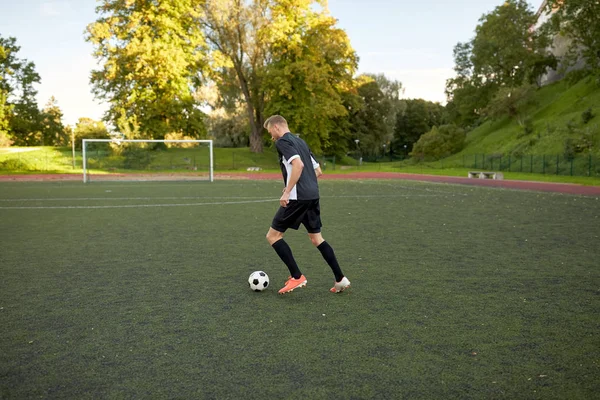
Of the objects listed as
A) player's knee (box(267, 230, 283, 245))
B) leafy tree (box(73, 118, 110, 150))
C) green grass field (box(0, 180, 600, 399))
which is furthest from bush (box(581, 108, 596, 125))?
player's knee (box(267, 230, 283, 245))

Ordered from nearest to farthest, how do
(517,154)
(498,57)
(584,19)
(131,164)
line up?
(131,164), (584,19), (517,154), (498,57)

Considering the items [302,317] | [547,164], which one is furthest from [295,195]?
[547,164]

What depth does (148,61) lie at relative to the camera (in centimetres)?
4144

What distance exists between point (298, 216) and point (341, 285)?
92 centimetres

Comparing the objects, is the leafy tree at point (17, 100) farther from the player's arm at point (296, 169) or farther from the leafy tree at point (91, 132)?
the player's arm at point (296, 169)

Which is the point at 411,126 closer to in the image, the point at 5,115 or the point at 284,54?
the point at 284,54

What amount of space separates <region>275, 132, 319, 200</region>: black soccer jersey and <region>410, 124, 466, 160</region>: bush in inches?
2170

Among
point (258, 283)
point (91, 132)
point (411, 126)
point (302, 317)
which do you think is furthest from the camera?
point (411, 126)

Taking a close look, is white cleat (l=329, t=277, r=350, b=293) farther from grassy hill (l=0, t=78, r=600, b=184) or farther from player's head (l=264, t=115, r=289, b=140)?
grassy hill (l=0, t=78, r=600, b=184)

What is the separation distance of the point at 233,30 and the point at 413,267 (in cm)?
4290

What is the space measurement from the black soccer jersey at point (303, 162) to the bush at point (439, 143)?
181 feet

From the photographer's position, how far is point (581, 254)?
786 cm

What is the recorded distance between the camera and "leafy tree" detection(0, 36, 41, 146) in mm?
56438

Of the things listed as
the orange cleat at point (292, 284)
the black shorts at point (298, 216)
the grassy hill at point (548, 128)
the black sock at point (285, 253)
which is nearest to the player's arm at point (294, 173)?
the black shorts at point (298, 216)
